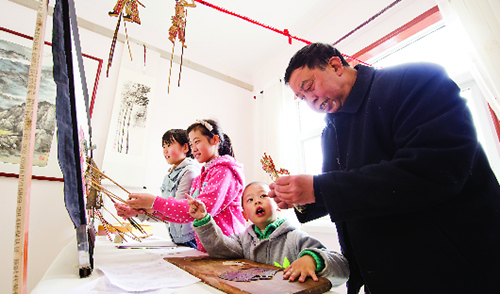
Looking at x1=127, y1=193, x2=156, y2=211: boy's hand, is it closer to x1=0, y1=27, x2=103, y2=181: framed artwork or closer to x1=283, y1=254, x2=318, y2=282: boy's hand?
x1=283, y1=254, x2=318, y2=282: boy's hand

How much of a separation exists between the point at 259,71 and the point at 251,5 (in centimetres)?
123

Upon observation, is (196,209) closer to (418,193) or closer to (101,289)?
(101,289)

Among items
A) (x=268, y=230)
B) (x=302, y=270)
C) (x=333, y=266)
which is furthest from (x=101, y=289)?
(x=268, y=230)

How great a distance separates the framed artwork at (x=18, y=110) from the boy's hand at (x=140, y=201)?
1620 mm

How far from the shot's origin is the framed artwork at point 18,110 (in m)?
1.93

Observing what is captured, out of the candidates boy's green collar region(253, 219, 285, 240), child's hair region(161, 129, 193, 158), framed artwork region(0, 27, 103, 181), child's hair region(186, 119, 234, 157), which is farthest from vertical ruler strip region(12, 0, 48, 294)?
framed artwork region(0, 27, 103, 181)

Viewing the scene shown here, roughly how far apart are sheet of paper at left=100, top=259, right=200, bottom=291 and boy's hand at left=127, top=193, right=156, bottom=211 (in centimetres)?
27

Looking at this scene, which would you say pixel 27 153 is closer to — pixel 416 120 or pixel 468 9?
pixel 416 120

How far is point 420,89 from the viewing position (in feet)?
1.79

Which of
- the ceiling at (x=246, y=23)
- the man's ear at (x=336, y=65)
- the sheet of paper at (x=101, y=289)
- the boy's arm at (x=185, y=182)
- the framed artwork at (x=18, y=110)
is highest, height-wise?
the ceiling at (x=246, y=23)

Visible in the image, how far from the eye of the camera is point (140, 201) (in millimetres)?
994

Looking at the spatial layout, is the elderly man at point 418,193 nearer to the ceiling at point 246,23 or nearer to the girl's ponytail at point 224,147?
the girl's ponytail at point 224,147

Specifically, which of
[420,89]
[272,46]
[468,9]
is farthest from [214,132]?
[272,46]

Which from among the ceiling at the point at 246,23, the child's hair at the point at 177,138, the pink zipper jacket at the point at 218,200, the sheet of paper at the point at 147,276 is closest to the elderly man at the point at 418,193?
the sheet of paper at the point at 147,276
